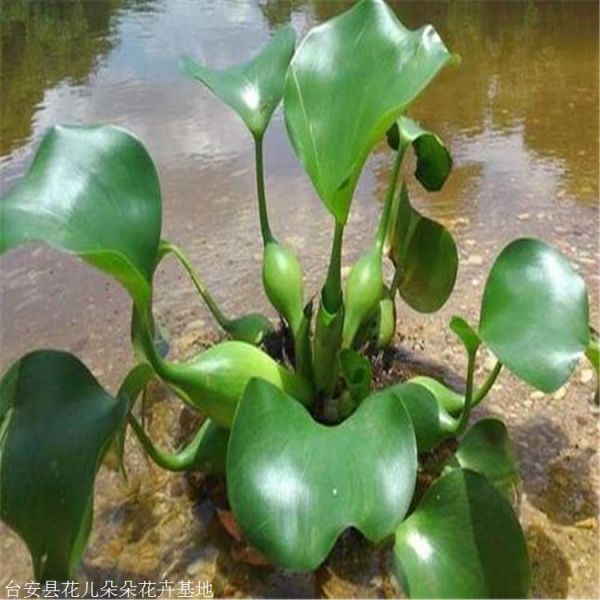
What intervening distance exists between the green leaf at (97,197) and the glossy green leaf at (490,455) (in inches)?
15.5

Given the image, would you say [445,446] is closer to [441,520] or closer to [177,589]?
[441,520]

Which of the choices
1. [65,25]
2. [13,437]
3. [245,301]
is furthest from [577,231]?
[65,25]

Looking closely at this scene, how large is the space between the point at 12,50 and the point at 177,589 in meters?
2.64

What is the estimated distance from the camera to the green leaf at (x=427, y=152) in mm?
989

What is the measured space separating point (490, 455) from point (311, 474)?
310 millimetres

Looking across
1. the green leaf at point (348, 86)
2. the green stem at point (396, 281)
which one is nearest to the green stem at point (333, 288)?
the green leaf at point (348, 86)

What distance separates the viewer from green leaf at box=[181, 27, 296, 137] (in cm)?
104

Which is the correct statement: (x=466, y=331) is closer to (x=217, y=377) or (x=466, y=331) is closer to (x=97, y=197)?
(x=217, y=377)

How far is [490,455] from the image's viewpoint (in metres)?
0.90

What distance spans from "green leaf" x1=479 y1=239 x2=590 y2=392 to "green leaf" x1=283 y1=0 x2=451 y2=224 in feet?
0.56

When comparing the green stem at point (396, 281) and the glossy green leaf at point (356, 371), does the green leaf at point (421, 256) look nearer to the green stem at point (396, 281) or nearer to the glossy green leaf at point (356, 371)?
the green stem at point (396, 281)

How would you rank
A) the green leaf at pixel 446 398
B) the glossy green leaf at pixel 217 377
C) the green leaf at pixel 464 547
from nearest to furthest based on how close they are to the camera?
the green leaf at pixel 464 547 → the glossy green leaf at pixel 217 377 → the green leaf at pixel 446 398

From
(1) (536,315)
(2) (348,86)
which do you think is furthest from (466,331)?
(2) (348,86)

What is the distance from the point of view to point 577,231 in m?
1.57
